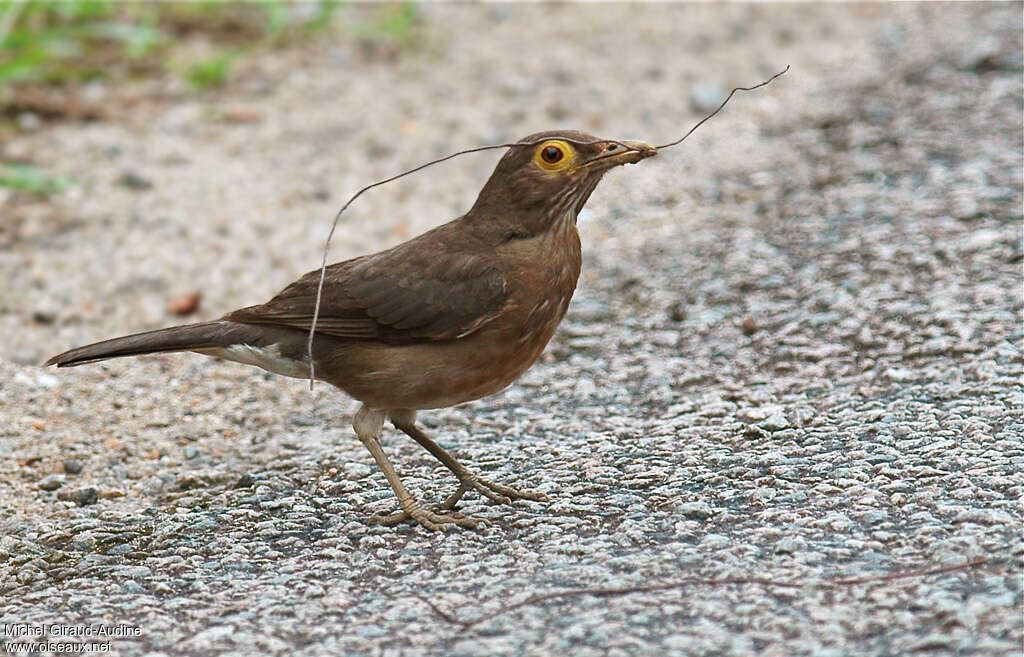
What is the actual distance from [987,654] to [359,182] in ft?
20.2

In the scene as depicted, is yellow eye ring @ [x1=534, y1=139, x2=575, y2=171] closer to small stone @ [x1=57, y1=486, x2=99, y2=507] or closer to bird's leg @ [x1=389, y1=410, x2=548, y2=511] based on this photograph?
bird's leg @ [x1=389, y1=410, x2=548, y2=511]

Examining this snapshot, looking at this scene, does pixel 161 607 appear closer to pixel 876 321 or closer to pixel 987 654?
pixel 987 654

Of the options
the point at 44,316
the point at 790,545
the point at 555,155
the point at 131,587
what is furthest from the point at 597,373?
the point at 44,316

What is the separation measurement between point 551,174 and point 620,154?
27 centimetres

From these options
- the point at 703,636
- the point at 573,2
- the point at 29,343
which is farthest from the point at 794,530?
the point at 573,2

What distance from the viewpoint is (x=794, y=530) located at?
169 inches

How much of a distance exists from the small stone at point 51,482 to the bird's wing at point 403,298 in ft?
3.54

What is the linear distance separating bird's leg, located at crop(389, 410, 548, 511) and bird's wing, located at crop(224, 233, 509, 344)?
15.2 inches

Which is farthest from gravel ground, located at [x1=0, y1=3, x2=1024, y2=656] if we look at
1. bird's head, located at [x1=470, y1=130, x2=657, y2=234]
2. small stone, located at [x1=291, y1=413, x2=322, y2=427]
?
bird's head, located at [x1=470, y1=130, x2=657, y2=234]

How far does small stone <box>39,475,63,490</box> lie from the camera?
5.38m

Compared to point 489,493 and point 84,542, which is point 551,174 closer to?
point 489,493

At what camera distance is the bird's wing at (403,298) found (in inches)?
188

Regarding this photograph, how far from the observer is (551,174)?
4.87 meters

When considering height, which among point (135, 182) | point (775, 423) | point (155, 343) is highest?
point (135, 182)
